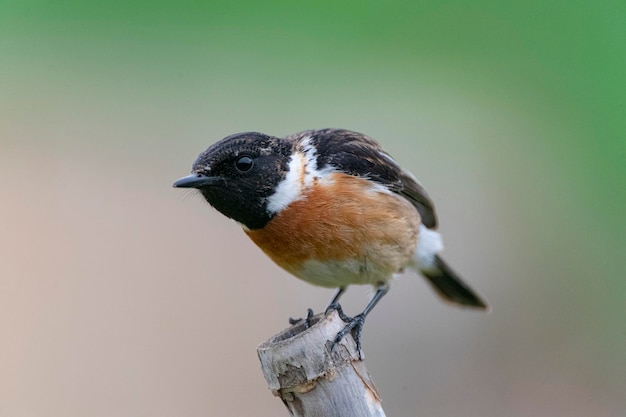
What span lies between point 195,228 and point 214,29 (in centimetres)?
245

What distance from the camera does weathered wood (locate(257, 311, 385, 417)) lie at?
269 centimetres

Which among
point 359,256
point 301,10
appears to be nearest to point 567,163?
point 301,10

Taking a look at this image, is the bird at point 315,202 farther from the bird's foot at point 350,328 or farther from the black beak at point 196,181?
the bird's foot at point 350,328

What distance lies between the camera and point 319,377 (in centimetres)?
271

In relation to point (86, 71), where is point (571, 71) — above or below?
below

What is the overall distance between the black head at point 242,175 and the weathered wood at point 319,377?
1100mm

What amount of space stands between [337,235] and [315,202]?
194 millimetres

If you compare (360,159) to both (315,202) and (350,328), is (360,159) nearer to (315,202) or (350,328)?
(315,202)

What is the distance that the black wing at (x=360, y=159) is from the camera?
4.18 meters

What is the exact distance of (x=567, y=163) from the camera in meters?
7.73

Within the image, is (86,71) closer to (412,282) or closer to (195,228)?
(195,228)

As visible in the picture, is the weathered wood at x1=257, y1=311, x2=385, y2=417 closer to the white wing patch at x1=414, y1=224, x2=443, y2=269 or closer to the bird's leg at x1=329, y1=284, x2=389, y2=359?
the bird's leg at x1=329, y1=284, x2=389, y2=359

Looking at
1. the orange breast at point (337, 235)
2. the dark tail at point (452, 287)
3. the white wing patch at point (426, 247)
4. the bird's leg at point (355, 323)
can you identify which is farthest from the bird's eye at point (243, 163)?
the dark tail at point (452, 287)

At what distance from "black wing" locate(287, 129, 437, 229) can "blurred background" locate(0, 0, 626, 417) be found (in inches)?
81.2
